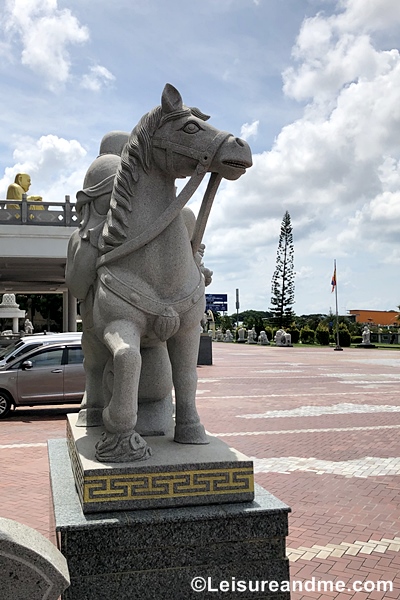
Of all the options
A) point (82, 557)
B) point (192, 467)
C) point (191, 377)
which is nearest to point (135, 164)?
point (191, 377)

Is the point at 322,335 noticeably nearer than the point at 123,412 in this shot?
No

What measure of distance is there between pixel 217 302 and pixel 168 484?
104 feet

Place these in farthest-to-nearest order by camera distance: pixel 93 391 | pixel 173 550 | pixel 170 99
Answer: pixel 93 391 < pixel 170 99 < pixel 173 550

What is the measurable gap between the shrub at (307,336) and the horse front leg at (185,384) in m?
43.7

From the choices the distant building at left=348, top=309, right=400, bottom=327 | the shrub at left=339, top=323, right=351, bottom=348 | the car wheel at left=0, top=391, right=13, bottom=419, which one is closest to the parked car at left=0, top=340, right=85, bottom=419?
the car wheel at left=0, top=391, right=13, bottom=419

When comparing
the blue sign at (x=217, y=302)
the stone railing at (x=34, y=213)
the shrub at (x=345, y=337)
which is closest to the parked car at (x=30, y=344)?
the stone railing at (x=34, y=213)

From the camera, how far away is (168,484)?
115 inches

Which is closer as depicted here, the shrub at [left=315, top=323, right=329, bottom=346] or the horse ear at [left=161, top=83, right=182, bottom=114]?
the horse ear at [left=161, top=83, right=182, bottom=114]

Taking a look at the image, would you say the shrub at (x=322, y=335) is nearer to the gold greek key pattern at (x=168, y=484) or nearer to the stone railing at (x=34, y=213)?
the stone railing at (x=34, y=213)

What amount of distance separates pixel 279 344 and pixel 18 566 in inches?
1562

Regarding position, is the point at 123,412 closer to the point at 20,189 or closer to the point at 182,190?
the point at 182,190

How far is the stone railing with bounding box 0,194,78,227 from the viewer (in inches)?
648

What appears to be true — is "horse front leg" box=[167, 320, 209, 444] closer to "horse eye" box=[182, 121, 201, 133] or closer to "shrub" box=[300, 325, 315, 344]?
"horse eye" box=[182, 121, 201, 133]

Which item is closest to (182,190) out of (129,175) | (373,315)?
(129,175)
